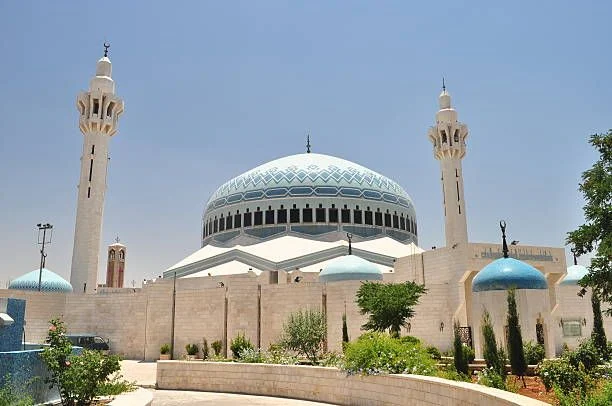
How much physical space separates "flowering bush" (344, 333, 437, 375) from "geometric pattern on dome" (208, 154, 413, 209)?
84.5 ft

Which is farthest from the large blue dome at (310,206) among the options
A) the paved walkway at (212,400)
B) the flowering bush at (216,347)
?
the paved walkway at (212,400)

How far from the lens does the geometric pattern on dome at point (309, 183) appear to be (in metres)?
36.7

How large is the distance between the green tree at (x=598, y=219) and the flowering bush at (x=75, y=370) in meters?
12.6

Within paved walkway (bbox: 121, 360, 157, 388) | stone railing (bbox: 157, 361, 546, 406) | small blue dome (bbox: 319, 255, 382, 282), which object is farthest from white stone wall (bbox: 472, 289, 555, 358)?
paved walkway (bbox: 121, 360, 157, 388)

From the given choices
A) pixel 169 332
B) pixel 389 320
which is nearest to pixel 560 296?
pixel 389 320

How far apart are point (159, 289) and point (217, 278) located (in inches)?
153

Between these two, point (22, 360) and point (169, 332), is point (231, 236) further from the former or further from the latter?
point (22, 360)

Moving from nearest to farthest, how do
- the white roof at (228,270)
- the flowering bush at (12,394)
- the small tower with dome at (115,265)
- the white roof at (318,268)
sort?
the flowering bush at (12,394) < the white roof at (318,268) < the white roof at (228,270) < the small tower with dome at (115,265)

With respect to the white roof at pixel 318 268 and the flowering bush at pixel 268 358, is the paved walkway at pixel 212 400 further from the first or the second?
the white roof at pixel 318 268

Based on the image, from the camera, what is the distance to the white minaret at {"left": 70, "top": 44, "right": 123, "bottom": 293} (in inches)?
1121

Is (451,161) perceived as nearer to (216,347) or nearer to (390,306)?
(390,306)

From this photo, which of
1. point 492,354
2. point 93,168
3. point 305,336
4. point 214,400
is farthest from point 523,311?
point 93,168

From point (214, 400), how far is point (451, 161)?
73.2 ft

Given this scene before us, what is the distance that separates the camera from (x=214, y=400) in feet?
38.2
